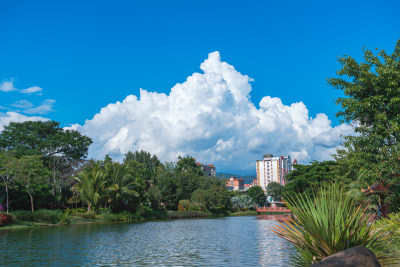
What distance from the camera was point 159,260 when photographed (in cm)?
1363

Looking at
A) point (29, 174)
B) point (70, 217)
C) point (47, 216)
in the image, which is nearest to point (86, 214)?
point (70, 217)

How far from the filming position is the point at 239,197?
259 feet

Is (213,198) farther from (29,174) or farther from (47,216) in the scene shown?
(29,174)

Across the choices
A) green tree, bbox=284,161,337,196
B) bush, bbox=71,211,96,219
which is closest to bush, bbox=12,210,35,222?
bush, bbox=71,211,96,219

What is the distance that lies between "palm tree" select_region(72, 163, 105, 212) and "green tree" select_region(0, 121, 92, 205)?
15.2 ft

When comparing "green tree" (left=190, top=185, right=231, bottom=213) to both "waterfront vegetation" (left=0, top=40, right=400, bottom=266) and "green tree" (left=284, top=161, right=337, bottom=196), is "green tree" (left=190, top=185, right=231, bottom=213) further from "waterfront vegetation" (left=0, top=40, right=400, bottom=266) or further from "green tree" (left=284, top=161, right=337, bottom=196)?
"green tree" (left=284, top=161, right=337, bottom=196)

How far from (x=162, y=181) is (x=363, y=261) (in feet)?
189

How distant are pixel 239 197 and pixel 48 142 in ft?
145

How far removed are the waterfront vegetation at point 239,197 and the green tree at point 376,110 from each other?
41 millimetres

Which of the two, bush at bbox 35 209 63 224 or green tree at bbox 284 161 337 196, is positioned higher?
green tree at bbox 284 161 337 196

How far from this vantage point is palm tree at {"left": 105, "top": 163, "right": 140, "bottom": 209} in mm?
42544

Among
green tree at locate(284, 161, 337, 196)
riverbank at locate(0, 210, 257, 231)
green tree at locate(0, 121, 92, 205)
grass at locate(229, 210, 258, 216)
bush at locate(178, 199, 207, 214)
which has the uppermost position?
green tree at locate(0, 121, 92, 205)

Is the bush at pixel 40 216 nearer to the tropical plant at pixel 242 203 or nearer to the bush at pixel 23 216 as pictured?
the bush at pixel 23 216

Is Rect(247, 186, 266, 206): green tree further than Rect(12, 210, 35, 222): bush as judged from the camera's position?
Yes
